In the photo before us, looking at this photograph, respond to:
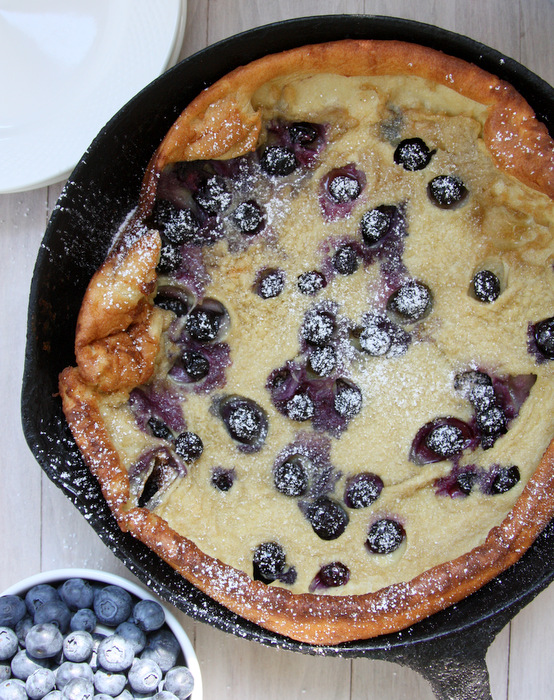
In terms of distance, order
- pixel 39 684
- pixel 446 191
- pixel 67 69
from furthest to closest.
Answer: pixel 67 69
pixel 39 684
pixel 446 191

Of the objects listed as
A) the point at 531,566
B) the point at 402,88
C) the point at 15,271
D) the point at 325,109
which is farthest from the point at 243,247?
the point at 531,566

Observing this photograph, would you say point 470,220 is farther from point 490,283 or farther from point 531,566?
point 531,566

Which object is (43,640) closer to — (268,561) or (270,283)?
(268,561)

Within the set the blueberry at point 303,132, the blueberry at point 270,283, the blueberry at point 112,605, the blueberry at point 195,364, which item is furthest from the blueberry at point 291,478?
the blueberry at point 303,132

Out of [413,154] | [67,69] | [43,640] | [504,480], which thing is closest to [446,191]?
[413,154]

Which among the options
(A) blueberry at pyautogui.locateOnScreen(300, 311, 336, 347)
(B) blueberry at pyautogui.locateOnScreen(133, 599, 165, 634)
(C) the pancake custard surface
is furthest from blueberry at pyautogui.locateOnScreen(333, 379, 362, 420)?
A: (B) blueberry at pyautogui.locateOnScreen(133, 599, 165, 634)

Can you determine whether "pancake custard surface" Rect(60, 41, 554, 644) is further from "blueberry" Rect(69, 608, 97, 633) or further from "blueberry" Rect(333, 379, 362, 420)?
"blueberry" Rect(69, 608, 97, 633)
